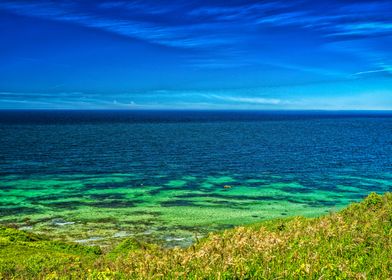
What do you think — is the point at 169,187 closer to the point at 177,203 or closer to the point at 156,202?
the point at 156,202

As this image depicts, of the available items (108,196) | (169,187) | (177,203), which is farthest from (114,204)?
(169,187)

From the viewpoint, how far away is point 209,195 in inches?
1797

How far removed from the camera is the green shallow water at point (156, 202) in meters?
31.9

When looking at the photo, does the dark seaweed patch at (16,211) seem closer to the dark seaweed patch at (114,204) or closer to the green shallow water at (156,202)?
the green shallow water at (156,202)

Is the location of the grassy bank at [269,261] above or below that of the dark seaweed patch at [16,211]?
above

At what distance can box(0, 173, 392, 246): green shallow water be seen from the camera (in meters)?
31.9

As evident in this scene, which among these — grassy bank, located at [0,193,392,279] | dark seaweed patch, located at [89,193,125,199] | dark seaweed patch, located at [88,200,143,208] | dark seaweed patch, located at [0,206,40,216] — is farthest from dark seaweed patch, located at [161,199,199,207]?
grassy bank, located at [0,193,392,279]

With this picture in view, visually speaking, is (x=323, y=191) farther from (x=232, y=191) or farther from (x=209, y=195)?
(x=209, y=195)

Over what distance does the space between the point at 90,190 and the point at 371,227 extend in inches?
1565

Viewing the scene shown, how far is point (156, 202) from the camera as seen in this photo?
4188 cm

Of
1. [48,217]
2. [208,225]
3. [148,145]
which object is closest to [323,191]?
[208,225]

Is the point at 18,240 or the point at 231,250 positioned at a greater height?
the point at 231,250

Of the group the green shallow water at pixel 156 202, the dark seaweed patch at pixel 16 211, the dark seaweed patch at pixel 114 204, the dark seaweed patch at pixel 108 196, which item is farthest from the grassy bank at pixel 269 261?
the dark seaweed patch at pixel 108 196

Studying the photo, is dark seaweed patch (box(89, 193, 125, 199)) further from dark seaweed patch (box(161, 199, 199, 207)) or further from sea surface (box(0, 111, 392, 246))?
dark seaweed patch (box(161, 199, 199, 207))
